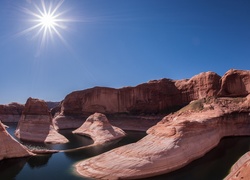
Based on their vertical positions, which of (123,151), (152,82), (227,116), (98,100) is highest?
(152,82)

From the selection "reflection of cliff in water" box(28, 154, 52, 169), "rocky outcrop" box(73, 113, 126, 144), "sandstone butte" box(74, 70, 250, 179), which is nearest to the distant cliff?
"sandstone butte" box(74, 70, 250, 179)

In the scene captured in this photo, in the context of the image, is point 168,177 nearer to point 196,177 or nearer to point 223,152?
point 196,177

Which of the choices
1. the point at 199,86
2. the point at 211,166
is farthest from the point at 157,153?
the point at 199,86

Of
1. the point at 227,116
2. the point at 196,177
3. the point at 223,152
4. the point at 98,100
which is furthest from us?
the point at 98,100

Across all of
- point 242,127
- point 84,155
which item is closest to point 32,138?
point 84,155

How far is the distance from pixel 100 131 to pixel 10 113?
241ft

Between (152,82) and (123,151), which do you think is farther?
(152,82)

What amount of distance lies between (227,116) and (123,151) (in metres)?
25.2

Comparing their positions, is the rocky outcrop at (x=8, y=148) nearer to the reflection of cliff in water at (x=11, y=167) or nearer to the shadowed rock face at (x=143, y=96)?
the reflection of cliff in water at (x=11, y=167)

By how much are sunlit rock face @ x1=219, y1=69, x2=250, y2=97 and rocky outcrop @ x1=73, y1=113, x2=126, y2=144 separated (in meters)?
28.6

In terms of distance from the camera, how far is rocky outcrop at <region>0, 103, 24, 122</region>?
310 ft

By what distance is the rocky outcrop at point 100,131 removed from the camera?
41.4 metres

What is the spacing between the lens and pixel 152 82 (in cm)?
7506

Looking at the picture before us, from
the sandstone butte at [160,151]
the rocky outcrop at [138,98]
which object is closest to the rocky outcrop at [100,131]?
the sandstone butte at [160,151]
